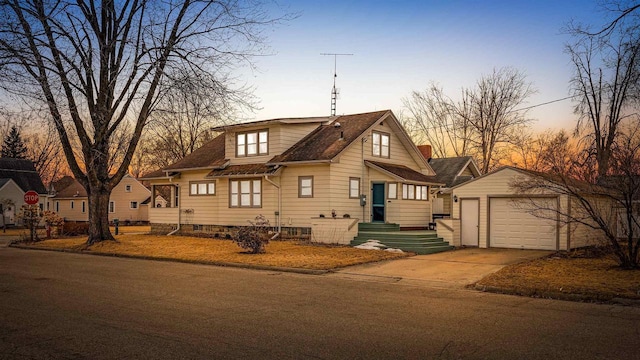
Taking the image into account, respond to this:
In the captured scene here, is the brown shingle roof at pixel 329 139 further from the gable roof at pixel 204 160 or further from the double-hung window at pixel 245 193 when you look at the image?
the gable roof at pixel 204 160

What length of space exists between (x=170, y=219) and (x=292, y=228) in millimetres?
9691

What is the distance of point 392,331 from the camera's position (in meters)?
7.65

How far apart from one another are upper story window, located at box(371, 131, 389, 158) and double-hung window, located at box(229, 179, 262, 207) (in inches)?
252

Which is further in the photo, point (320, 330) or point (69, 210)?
point (69, 210)

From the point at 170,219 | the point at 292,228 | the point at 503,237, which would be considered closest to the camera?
the point at 503,237

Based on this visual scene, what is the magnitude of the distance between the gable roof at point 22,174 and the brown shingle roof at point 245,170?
3543 centimetres

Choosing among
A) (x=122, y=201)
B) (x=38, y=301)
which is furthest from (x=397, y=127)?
(x=122, y=201)

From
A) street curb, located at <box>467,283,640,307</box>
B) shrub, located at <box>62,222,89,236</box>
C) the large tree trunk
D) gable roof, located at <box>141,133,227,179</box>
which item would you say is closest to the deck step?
street curb, located at <box>467,283,640,307</box>

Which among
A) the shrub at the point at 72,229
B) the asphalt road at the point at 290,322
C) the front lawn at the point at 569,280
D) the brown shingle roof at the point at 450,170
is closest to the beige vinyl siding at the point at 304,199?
the front lawn at the point at 569,280

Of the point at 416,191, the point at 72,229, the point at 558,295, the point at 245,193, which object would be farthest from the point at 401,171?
the point at 72,229

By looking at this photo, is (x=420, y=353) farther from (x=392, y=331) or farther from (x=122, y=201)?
(x=122, y=201)

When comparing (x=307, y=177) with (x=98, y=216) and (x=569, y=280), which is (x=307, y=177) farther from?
(x=569, y=280)

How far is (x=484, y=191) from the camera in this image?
72.1ft

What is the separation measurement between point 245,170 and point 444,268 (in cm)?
1367
